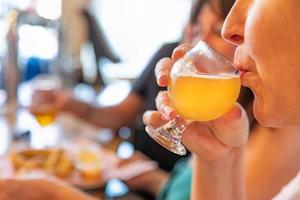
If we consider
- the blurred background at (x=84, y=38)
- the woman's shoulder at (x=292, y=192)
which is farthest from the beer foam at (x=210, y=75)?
the blurred background at (x=84, y=38)

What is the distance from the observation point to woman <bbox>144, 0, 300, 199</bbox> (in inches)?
27.4

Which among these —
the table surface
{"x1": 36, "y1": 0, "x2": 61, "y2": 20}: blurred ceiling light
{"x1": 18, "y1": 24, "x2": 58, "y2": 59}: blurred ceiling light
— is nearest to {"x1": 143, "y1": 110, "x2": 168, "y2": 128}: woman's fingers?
the table surface

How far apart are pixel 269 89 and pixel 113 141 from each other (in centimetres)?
158

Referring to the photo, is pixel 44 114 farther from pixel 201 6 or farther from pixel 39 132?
pixel 201 6

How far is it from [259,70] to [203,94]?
0.14m

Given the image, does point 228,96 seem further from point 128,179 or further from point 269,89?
point 128,179

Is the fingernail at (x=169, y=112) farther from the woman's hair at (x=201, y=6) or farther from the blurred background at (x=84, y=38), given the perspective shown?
the blurred background at (x=84, y=38)

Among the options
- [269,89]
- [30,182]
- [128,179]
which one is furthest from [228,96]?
[128,179]

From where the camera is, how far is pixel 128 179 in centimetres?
154

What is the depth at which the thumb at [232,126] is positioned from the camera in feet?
3.21

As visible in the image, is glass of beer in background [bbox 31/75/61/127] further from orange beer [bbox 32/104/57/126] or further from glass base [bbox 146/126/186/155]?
glass base [bbox 146/126/186/155]

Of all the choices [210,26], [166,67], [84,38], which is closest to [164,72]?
[166,67]

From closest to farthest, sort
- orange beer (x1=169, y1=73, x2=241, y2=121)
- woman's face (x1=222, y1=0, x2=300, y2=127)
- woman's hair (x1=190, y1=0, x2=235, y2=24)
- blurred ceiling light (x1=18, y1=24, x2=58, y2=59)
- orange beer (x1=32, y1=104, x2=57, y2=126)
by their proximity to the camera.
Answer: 1. woman's face (x1=222, y1=0, x2=300, y2=127)
2. orange beer (x1=169, y1=73, x2=241, y2=121)
3. woman's hair (x1=190, y1=0, x2=235, y2=24)
4. orange beer (x1=32, y1=104, x2=57, y2=126)
5. blurred ceiling light (x1=18, y1=24, x2=58, y2=59)

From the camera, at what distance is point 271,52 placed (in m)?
0.71
